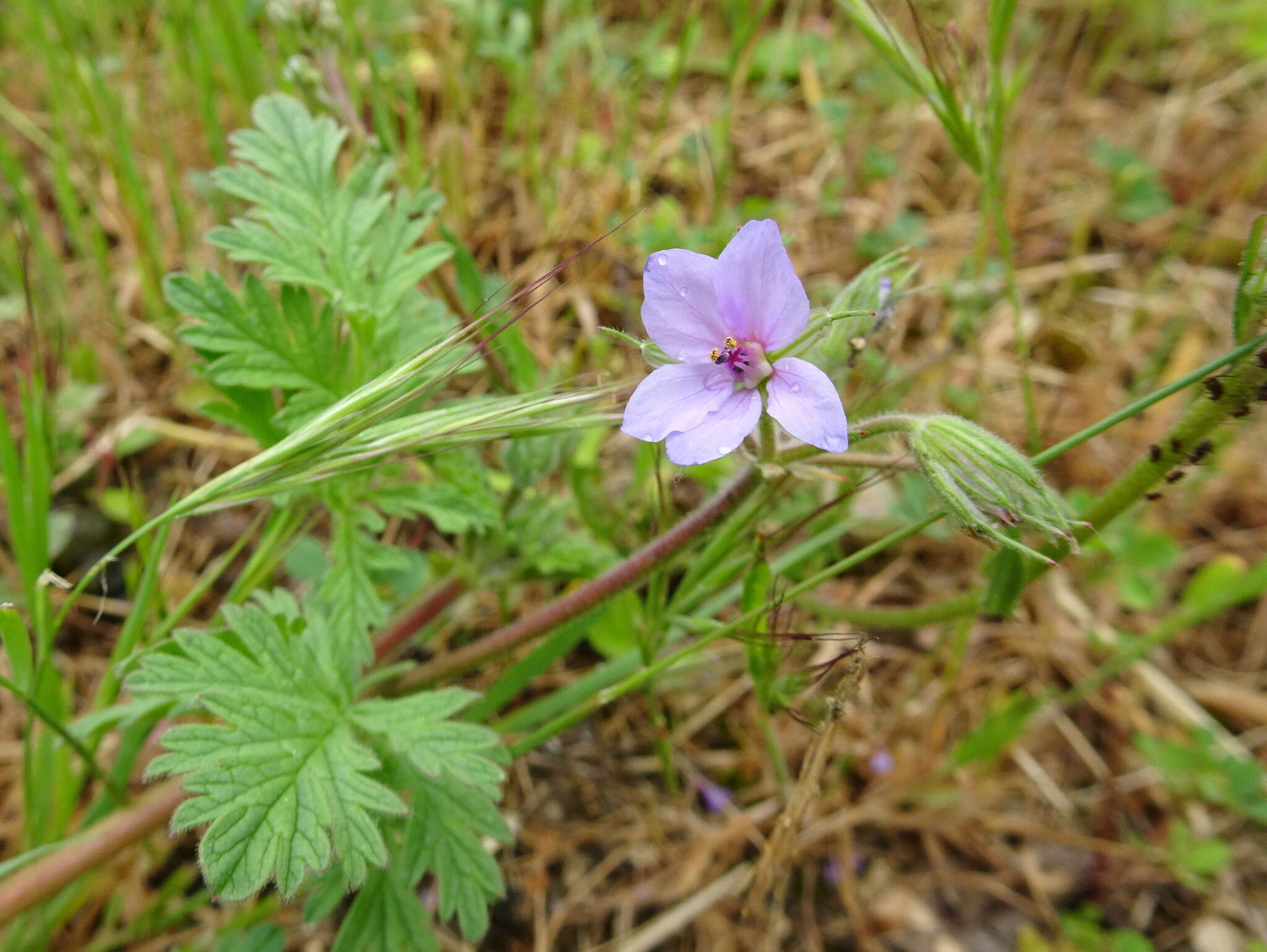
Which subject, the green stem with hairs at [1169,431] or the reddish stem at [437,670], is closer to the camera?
the green stem with hairs at [1169,431]

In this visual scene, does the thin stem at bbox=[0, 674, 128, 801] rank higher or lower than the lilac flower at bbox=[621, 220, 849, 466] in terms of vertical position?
lower

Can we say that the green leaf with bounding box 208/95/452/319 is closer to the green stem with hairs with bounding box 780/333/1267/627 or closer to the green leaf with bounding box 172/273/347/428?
the green leaf with bounding box 172/273/347/428

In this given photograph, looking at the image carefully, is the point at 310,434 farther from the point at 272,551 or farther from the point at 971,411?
the point at 971,411

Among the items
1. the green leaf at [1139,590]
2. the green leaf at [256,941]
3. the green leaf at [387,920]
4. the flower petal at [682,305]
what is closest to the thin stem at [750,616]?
the green leaf at [387,920]

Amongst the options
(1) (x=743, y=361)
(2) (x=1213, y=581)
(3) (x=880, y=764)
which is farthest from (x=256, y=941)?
(2) (x=1213, y=581)

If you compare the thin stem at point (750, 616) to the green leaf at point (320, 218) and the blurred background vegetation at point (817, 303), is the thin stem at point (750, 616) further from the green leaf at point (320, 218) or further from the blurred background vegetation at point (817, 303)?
the green leaf at point (320, 218)

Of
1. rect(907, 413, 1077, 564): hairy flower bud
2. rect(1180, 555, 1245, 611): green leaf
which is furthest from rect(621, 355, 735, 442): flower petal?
rect(1180, 555, 1245, 611): green leaf
